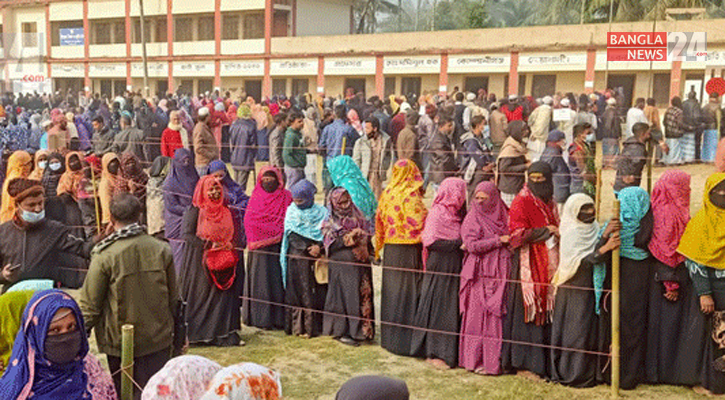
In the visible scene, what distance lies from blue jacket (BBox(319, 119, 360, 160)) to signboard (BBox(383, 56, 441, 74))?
53.0 feet

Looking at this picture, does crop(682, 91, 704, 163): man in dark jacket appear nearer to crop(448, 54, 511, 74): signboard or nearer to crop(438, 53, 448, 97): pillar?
crop(448, 54, 511, 74): signboard

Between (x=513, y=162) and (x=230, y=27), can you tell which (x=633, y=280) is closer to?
(x=513, y=162)

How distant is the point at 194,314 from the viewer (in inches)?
234

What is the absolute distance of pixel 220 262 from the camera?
5816 millimetres

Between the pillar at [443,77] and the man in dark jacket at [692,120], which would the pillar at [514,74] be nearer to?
the pillar at [443,77]

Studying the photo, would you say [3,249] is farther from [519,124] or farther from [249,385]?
[519,124]

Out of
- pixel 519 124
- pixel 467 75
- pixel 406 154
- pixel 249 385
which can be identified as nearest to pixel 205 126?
pixel 406 154

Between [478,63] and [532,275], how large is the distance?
846 inches

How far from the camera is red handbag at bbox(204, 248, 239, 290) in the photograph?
581cm

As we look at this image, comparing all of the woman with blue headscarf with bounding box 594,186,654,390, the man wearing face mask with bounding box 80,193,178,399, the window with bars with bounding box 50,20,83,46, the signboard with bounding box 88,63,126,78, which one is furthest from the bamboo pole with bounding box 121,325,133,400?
the window with bars with bounding box 50,20,83,46

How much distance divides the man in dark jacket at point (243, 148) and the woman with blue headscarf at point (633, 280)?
7125 millimetres

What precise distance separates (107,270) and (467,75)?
78.0 ft

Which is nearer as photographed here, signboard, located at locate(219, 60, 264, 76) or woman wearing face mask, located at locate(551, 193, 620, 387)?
woman wearing face mask, located at locate(551, 193, 620, 387)

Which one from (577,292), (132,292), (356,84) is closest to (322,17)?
(356,84)
